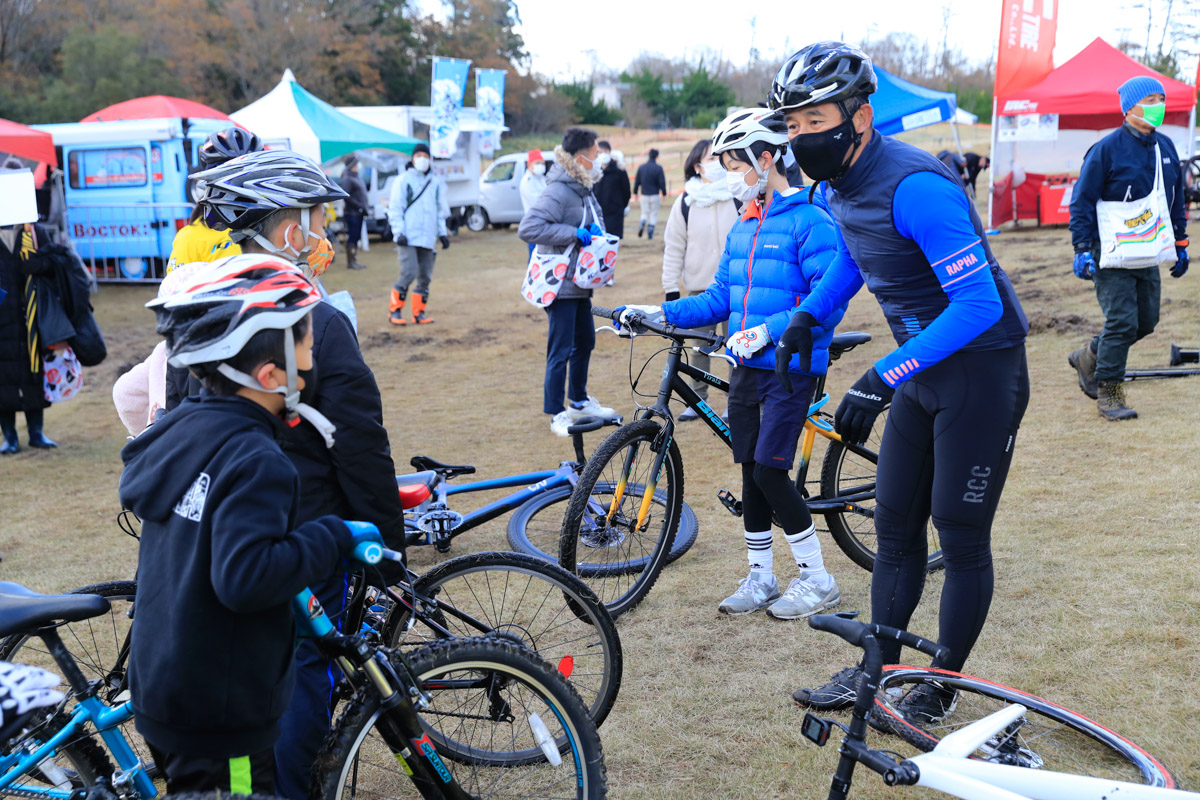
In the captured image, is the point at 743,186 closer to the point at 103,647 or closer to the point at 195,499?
the point at 195,499

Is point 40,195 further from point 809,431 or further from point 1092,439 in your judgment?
point 1092,439

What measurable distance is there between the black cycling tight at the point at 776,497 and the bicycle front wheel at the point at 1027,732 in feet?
Answer: 3.94

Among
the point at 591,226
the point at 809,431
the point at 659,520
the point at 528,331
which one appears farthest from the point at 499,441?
the point at 528,331

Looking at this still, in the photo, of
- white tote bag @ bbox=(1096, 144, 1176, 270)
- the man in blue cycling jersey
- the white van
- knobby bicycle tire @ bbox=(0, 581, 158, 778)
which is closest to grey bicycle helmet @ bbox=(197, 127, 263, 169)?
knobby bicycle tire @ bbox=(0, 581, 158, 778)

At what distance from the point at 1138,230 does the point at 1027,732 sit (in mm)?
4635

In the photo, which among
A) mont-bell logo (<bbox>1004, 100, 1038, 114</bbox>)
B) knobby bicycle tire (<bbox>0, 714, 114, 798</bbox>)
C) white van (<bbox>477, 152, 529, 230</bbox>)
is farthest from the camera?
white van (<bbox>477, 152, 529, 230</bbox>)

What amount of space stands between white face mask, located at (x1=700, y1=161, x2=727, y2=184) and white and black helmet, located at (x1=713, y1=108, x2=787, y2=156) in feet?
7.81

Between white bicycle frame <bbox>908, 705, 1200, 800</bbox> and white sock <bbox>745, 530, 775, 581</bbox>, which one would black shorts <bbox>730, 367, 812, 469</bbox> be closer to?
white sock <bbox>745, 530, 775, 581</bbox>

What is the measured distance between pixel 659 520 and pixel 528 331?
799 centimetres

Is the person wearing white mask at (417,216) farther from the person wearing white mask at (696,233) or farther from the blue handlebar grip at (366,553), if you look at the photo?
the blue handlebar grip at (366,553)

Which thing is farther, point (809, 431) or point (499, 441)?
point (499, 441)

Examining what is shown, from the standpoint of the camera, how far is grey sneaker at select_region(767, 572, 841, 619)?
4207 millimetres

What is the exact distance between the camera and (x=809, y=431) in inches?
179

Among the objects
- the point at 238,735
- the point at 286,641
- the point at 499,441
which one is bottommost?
the point at 499,441
